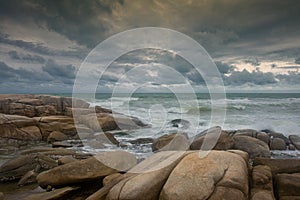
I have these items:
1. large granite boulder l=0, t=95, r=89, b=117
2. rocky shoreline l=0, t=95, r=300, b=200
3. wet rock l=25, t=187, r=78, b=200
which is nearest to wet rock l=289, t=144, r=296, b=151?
rocky shoreline l=0, t=95, r=300, b=200

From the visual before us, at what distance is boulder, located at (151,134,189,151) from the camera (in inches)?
386

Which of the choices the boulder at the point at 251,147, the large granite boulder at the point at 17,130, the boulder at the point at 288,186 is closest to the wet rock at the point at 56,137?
the large granite boulder at the point at 17,130

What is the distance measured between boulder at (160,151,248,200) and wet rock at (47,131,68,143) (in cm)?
1141

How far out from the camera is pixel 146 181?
18.0 ft

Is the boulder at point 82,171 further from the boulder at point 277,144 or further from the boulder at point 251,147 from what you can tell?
the boulder at point 277,144

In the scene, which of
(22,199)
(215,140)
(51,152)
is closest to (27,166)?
(51,152)

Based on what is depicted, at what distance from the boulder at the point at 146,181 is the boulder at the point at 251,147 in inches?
215

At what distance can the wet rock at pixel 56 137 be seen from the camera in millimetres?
15283

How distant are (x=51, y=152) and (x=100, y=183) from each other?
4187mm

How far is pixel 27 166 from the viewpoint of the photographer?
27.5 feet

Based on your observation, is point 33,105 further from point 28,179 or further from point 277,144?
point 277,144

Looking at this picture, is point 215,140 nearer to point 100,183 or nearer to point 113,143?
point 100,183

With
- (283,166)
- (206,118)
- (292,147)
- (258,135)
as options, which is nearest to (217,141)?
(283,166)

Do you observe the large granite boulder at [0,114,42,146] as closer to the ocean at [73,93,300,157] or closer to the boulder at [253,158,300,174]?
the ocean at [73,93,300,157]
